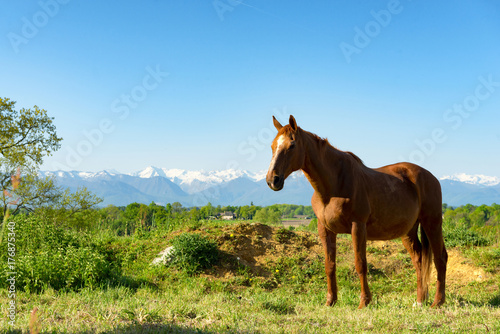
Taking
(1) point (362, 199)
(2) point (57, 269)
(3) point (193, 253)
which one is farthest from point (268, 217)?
(1) point (362, 199)

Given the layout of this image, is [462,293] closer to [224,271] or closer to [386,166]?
[386,166]

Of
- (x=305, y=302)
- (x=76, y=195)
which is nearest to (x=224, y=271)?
(x=305, y=302)

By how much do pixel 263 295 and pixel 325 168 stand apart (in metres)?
2.75

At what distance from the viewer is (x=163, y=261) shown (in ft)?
26.9

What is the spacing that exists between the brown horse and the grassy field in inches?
30.8

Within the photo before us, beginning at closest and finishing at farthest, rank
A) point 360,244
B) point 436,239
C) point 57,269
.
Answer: point 360,244, point 436,239, point 57,269

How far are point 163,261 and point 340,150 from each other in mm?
4868

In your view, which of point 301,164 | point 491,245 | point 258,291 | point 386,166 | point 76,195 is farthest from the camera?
point 76,195

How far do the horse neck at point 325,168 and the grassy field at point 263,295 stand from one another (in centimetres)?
183

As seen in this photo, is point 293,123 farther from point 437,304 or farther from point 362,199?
point 437,304

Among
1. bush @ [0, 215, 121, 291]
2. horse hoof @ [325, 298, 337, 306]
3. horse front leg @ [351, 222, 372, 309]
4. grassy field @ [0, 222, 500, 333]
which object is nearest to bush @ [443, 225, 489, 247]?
grassy field @ [0, 222, 500, 333]

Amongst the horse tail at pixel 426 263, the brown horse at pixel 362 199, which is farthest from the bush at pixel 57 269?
the horse tail at pixel 426 263

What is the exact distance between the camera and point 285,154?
492 centimetres

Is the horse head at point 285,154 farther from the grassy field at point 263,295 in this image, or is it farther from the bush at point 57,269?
the bush at point 57,269
